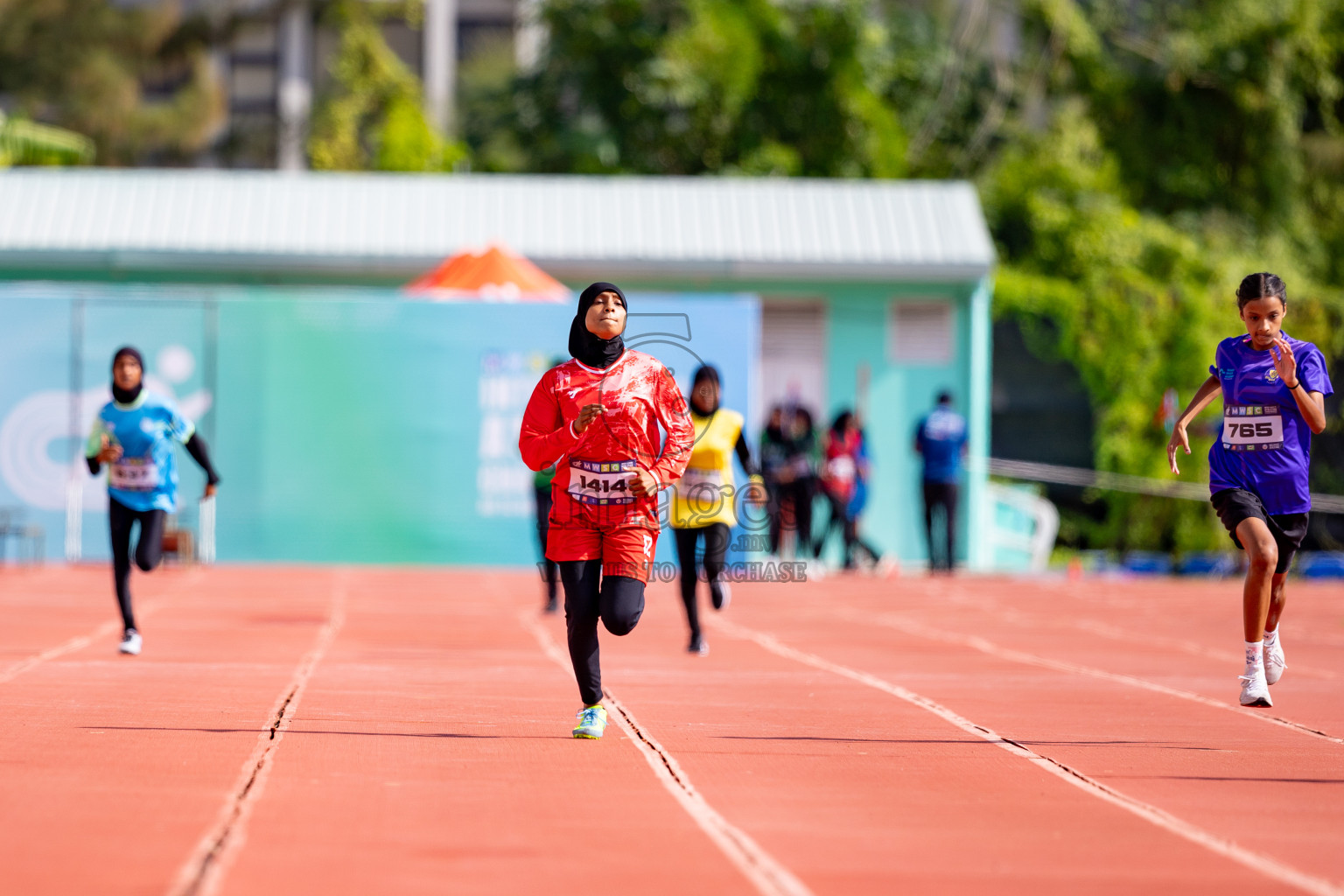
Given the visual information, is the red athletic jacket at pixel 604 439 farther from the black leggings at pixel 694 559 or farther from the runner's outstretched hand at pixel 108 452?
the runner's outstretched hand at pixel 108 452

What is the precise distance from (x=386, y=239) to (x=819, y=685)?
1511 centimetres

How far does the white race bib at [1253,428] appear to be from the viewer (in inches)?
360

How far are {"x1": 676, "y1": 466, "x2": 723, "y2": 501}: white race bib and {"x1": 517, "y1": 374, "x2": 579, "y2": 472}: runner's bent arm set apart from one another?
13.6 ft

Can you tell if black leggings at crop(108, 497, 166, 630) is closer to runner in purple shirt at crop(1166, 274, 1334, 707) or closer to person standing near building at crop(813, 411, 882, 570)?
runner in purple shirt at crop(1166, 274, 1334, 707)

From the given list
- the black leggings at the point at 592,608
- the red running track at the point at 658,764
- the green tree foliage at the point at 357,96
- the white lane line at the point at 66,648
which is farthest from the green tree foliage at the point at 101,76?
the black leggings at the point at 592,608

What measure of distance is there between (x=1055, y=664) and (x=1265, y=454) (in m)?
3.19

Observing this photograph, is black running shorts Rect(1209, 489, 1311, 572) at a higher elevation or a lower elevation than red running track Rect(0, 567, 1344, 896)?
higher

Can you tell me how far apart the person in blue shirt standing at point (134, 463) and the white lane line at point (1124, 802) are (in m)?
4.29

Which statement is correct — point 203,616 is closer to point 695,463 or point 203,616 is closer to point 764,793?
point 695,463

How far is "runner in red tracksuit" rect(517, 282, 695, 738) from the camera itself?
7.80 metres

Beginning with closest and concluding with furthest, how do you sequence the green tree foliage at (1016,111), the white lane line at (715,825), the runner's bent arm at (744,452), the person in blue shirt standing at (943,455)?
the white lane line at (715,825), the runner's bent arm at (744,452), the person in blue shirt standing at (943,455), the green tree foliage at (1016,111)

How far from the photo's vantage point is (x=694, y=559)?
1193cm

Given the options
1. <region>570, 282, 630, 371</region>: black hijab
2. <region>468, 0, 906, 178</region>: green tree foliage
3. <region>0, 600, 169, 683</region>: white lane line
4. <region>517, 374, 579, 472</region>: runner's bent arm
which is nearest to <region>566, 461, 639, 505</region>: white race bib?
<region>517, 374, 579, 472</region>: runner's bent arm

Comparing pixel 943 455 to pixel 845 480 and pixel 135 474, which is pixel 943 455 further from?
pixel 135 474
